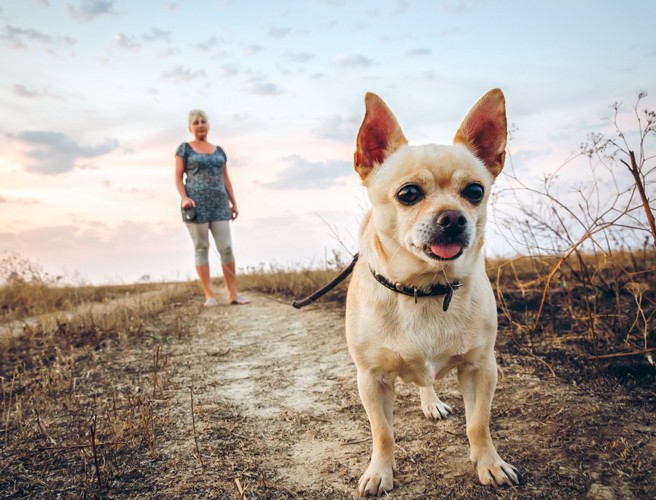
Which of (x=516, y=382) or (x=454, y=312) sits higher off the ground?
(x=454, y=312)

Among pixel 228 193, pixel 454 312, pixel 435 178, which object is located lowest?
pixel 454 312

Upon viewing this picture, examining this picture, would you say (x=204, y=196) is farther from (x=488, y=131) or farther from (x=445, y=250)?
(x=445, y=250)

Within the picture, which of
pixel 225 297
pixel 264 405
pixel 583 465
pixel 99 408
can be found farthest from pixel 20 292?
pixel 583 465

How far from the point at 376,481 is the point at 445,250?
1.15 metres

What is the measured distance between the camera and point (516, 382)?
3482mm

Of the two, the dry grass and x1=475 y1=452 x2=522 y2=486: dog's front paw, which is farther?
the dry grass

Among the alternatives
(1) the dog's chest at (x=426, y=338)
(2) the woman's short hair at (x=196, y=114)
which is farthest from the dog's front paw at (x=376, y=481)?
(2) the woman's short hair at (x=196, y=114)

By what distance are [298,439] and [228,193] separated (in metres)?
5.96

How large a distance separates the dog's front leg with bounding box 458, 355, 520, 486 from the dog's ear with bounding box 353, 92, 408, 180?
1.14 m

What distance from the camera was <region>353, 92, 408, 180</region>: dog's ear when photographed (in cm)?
249

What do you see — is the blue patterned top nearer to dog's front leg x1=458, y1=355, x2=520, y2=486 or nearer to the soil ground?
the soil ground

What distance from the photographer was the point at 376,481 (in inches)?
92.0

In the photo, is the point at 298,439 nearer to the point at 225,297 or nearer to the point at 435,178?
the point at 435,178

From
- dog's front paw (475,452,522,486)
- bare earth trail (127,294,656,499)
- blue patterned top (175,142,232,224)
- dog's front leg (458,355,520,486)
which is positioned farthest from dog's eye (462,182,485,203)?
blue patterned top (175,142,232,224)
